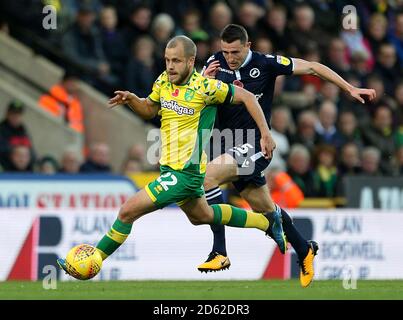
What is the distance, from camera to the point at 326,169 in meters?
18.5

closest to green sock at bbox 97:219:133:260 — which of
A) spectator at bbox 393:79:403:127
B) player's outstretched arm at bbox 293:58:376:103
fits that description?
player's outstretched arm at bbox 293:58:376:103

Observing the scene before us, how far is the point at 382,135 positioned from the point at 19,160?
6.69 metres

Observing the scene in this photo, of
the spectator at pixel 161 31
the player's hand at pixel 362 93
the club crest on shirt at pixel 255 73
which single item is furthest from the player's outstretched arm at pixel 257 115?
the spectator at pixel 161 31

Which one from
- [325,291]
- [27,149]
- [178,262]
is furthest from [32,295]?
[27,149]

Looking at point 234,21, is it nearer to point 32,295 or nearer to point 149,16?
point 149,16

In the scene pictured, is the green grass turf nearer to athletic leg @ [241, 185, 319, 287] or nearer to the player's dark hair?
athletic leg @ [241, 185, 319, 287]

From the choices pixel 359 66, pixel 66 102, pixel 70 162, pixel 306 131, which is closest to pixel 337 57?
pixel 359 66

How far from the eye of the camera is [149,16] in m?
19.8

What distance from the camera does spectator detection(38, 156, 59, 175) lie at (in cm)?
1719

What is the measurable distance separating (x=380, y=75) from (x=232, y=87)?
10.8 meters

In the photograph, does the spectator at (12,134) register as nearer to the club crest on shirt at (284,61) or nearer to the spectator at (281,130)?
the spectator at (281,130)

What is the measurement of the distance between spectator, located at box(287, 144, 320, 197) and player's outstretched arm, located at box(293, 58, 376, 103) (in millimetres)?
5441

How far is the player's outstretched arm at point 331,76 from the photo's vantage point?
39.9 ft

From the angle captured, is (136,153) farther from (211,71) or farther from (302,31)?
(211,71)
